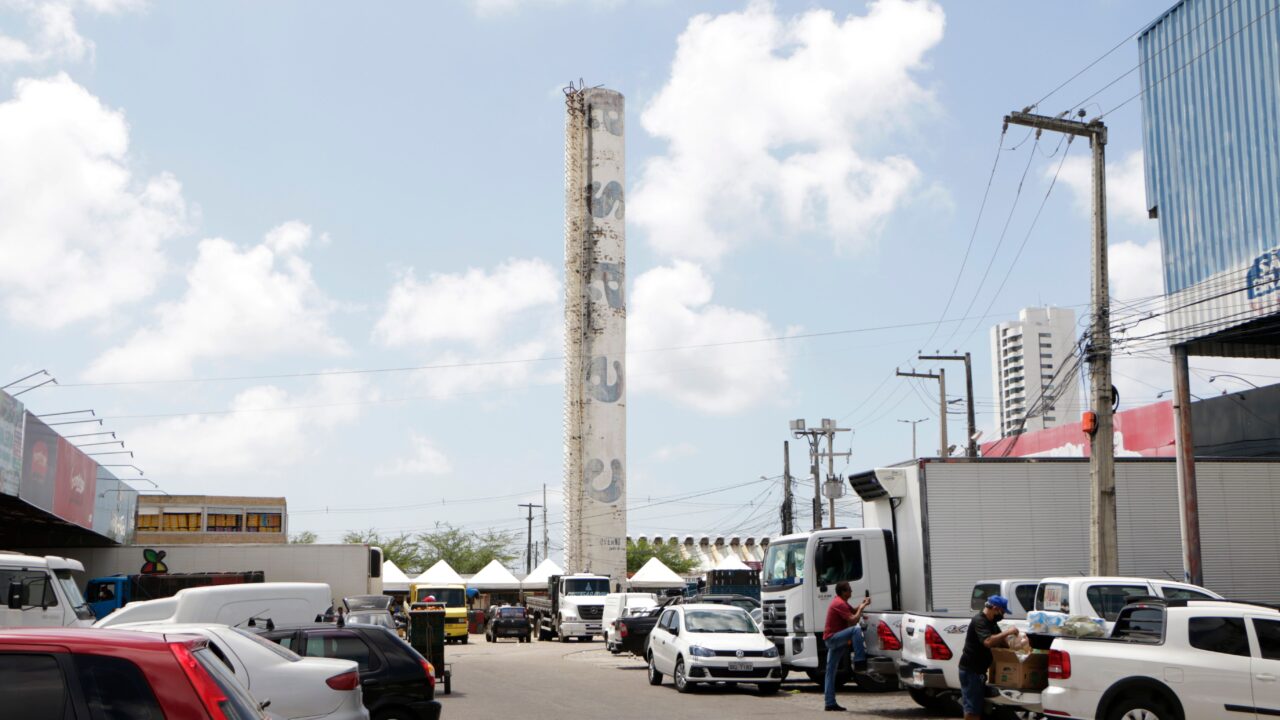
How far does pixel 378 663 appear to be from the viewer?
40.8 feet

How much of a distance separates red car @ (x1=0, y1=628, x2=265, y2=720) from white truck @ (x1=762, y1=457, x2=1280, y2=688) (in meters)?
17.6

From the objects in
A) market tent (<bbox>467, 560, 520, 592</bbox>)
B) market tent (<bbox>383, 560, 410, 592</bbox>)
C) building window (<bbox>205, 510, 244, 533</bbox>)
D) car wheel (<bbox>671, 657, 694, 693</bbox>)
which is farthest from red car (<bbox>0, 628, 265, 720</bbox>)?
building window (<bbox>205, 510, 244, 533</bbox>)

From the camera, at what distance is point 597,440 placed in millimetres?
76250

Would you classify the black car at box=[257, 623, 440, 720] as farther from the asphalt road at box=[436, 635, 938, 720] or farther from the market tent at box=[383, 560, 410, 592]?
the market tent at box=[383, 560, 410, 592]

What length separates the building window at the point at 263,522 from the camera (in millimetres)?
76750

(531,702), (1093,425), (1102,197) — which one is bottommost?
(531,702)

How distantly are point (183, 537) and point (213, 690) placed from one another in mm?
74394

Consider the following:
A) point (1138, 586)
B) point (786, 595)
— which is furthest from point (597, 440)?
point (1138, 586)

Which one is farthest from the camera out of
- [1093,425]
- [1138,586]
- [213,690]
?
[1093,425]

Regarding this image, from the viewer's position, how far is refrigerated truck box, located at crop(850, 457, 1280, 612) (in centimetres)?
2202

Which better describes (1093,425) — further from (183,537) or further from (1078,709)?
(183,537)

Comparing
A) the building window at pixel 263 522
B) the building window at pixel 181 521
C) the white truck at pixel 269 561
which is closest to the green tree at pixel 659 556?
the building window at pixel 263 522

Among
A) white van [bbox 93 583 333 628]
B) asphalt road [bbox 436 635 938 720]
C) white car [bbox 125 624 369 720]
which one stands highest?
white van [bbox 93 583 333 628]

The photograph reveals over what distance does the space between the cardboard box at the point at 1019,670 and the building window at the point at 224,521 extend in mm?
69965
